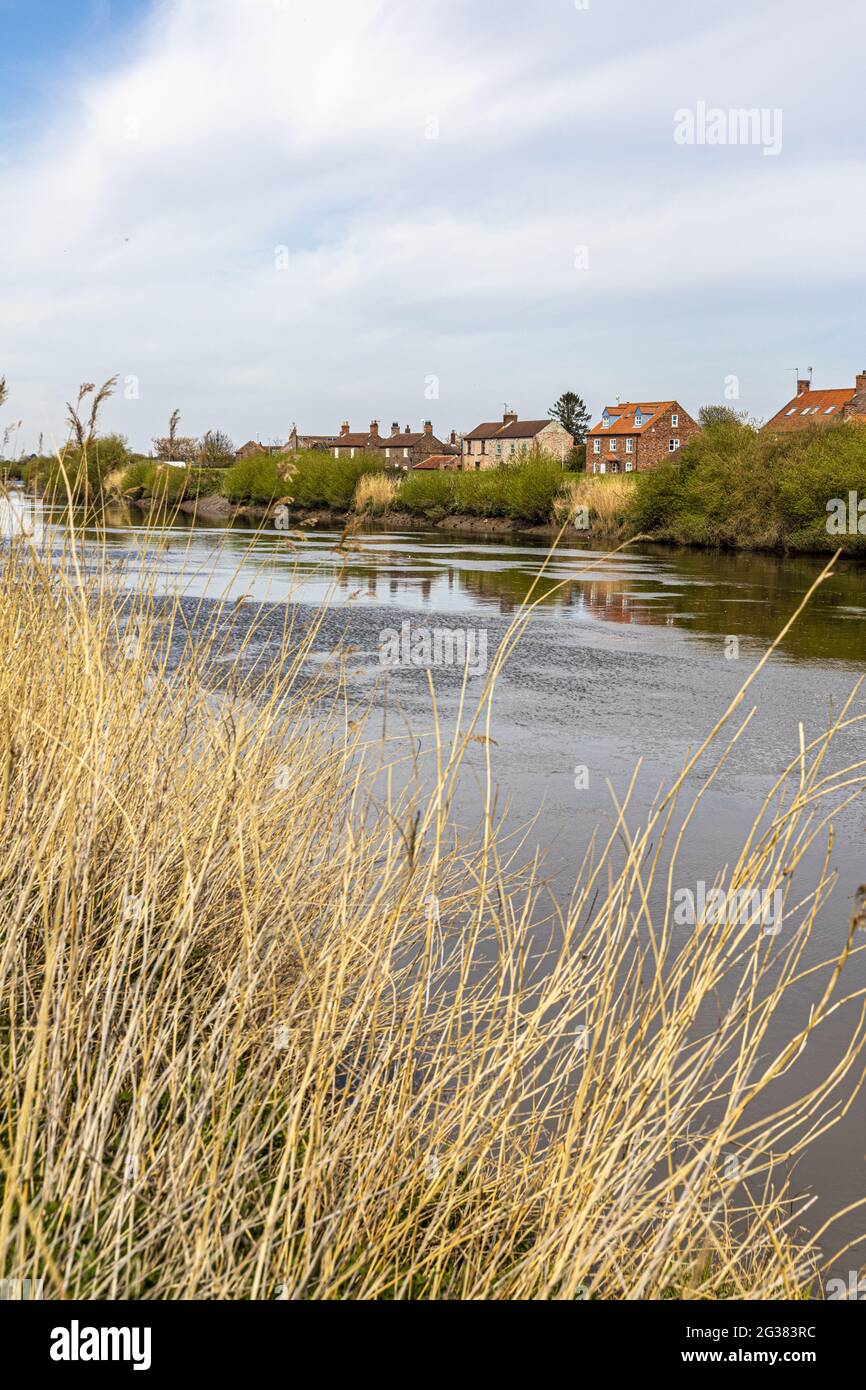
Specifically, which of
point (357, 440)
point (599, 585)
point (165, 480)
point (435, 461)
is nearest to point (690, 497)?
point (599, 585)

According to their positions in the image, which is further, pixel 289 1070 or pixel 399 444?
pixel 399 444

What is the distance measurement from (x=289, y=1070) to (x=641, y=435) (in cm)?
7848

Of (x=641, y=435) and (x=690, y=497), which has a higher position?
(x=641, y=435)

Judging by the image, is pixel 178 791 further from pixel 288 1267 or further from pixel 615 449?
pixel 615 449

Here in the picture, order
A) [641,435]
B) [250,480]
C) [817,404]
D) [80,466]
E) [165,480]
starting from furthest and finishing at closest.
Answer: [641,435], [817,404], [250,480], [165,480], [80,466]

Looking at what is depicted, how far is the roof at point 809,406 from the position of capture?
225ft

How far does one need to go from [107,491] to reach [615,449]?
79.2m

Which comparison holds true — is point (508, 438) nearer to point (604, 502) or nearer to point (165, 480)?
point (604, 502)

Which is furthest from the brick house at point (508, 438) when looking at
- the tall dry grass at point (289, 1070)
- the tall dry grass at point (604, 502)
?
the tall dry grass at point (289, 1070)

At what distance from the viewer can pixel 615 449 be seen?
80688 millimetres

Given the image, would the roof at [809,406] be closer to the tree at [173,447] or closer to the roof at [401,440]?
the roof at [401,440]

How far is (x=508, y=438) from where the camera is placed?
318ft

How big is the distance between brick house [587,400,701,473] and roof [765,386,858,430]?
560 cm

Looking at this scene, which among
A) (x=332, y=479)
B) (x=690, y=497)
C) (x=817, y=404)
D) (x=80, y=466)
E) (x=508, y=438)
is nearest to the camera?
(x=80, y=466)
